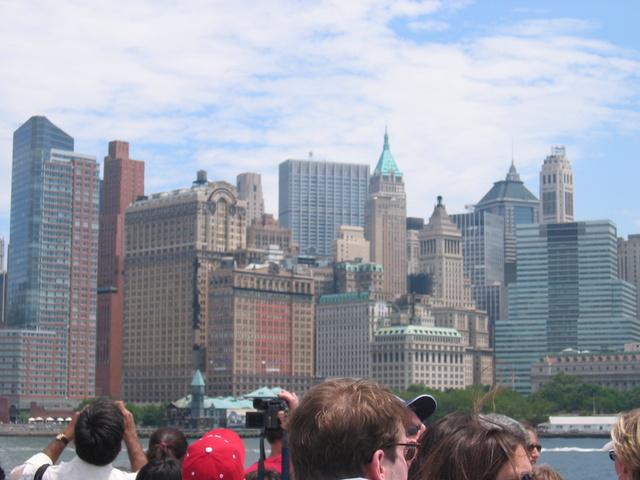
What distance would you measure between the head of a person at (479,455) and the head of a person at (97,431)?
15.4 ft

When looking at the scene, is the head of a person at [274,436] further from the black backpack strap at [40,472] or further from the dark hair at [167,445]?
the black backpack strap at [40,472]

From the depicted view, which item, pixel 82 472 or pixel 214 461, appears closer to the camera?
pixel 214 461

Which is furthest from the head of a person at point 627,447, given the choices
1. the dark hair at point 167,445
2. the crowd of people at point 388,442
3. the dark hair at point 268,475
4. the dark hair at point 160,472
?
the dark hair at point 167,445

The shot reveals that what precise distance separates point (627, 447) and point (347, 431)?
174 cm

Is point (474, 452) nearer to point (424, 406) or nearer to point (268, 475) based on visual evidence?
point (424, 406)

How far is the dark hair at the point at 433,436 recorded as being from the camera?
28.6 feet

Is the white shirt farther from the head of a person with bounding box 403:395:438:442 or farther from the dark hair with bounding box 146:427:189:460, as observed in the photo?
the head of a person with bounding box 403:395:438:442

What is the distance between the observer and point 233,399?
192375 mm

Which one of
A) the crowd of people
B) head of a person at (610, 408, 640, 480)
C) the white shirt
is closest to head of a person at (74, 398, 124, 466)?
the white shirt

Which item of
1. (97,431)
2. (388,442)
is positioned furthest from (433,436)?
(97,431)

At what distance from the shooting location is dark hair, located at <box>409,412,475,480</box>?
8.73 metres

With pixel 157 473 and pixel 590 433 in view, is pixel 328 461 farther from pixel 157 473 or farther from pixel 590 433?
pixel 590 433

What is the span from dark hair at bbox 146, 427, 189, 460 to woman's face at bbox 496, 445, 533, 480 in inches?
247

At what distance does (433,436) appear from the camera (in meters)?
9.00
